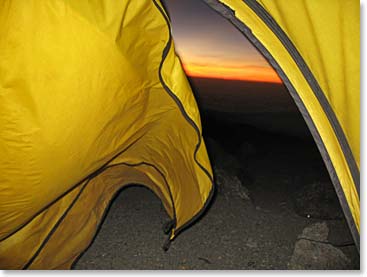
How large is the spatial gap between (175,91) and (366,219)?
76cm

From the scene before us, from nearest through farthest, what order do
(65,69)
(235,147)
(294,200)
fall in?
1. (65,69)
2. (294,200)
3. (235,147)

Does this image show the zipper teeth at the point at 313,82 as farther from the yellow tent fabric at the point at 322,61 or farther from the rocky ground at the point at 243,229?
the rocky ground at the point at 243,229

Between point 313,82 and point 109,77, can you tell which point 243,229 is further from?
point 109,77

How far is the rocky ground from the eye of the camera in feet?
6.89

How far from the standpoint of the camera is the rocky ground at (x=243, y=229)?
6.89 feet

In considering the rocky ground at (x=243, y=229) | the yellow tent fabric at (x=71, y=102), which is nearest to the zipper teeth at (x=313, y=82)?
the yellow tent fabric at (x=71, y=102)

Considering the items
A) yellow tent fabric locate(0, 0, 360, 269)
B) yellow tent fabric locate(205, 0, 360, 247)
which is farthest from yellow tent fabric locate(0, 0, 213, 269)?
yellow tent fabric locate(205, 0, 360, 247)

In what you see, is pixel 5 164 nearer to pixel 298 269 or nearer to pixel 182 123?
pixel 182 123

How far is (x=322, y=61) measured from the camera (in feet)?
4.10

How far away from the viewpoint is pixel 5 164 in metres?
1.17

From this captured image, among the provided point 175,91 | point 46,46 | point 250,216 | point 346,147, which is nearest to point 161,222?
point 250,216

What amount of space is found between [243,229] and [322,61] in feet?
4.71

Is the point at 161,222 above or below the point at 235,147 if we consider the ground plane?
above

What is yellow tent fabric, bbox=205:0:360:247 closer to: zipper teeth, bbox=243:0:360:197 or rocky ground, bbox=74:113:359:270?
zipper teeth, bbox=243:0:360:197
